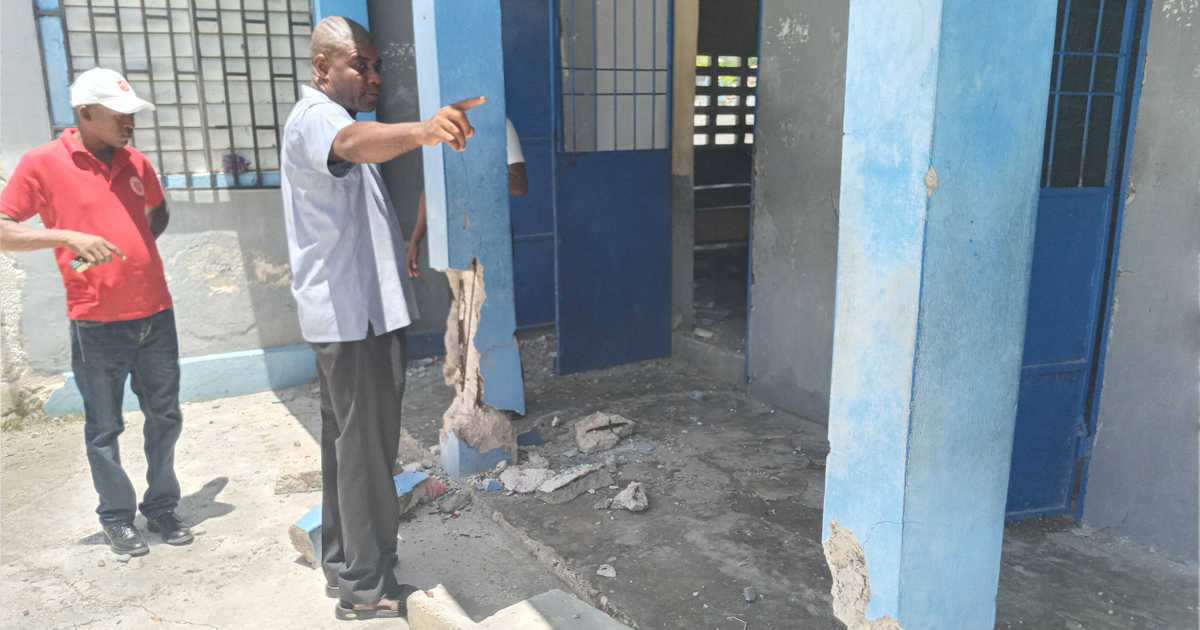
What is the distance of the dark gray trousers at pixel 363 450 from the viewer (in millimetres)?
2775

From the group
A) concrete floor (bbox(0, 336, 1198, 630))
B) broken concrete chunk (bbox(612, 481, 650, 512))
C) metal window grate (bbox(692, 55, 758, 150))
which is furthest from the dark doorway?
broken concrete chunk (bbox(612, 481, 650, 512))

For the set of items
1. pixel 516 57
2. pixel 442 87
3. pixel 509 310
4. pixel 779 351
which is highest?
pixel 516 57

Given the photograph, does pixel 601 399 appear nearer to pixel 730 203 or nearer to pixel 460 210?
pixel 460 210

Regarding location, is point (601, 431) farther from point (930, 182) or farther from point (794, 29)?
point (930, 182)

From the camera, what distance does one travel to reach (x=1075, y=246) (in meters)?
3.33

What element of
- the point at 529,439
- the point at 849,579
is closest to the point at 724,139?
the point at 529,439

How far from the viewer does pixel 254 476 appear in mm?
4270

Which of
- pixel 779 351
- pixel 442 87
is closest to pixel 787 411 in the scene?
pixel 779 351

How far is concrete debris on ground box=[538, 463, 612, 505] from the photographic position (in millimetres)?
3893

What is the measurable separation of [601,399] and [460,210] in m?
1.90

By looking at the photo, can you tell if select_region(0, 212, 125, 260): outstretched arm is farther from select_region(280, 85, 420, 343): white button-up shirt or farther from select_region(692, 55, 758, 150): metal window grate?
select_region(692, 55, 758, 150): metal window grate

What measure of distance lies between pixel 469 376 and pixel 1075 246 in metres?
2.92

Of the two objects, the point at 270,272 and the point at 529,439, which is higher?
the point at 270,272

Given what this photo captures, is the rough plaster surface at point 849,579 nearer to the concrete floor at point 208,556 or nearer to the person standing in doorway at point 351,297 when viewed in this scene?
the concrete floor at point 208,556
